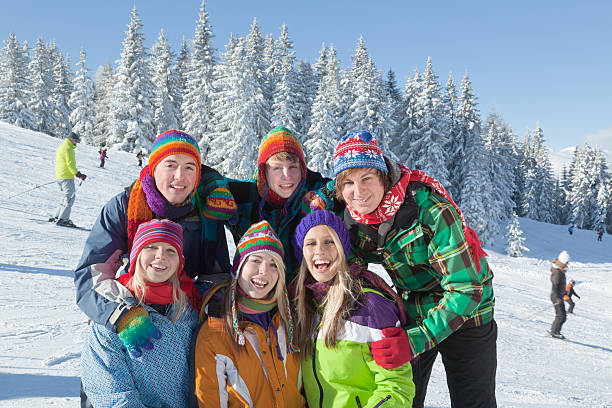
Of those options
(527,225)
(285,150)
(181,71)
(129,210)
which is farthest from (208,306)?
(527,225)

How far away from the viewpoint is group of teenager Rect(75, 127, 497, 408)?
2.45m

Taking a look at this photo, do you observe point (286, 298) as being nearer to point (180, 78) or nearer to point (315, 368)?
point (315, 368)

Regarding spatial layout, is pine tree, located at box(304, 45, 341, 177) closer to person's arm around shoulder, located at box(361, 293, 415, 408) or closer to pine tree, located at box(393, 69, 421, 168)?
pine tree, located at box(393, 69, 421, 168)

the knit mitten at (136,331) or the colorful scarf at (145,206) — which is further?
the colorful scarf at (145,206)

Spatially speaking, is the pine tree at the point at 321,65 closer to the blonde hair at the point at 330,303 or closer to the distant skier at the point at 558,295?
the distant skier at the point at 558,295

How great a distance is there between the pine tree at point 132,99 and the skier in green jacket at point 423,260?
113ft

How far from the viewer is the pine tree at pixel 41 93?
133 ft

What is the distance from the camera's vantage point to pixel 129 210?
2791 millimetres

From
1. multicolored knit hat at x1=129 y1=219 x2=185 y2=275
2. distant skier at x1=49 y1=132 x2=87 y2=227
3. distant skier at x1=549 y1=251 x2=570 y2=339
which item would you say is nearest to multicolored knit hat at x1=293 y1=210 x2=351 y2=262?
multicolored knit hat at x1=129 y1=219 x2=185 y2=275

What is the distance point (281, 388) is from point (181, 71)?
44428 millimetres

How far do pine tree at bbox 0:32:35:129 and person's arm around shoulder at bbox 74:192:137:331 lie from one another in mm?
44117

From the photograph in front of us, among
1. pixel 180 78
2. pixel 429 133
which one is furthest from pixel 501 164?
pixel 180 78

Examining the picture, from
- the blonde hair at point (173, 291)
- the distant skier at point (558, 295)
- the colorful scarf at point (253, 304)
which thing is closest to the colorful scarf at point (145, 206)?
the blonde hair at point (173, 291)

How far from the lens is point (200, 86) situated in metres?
34.1
